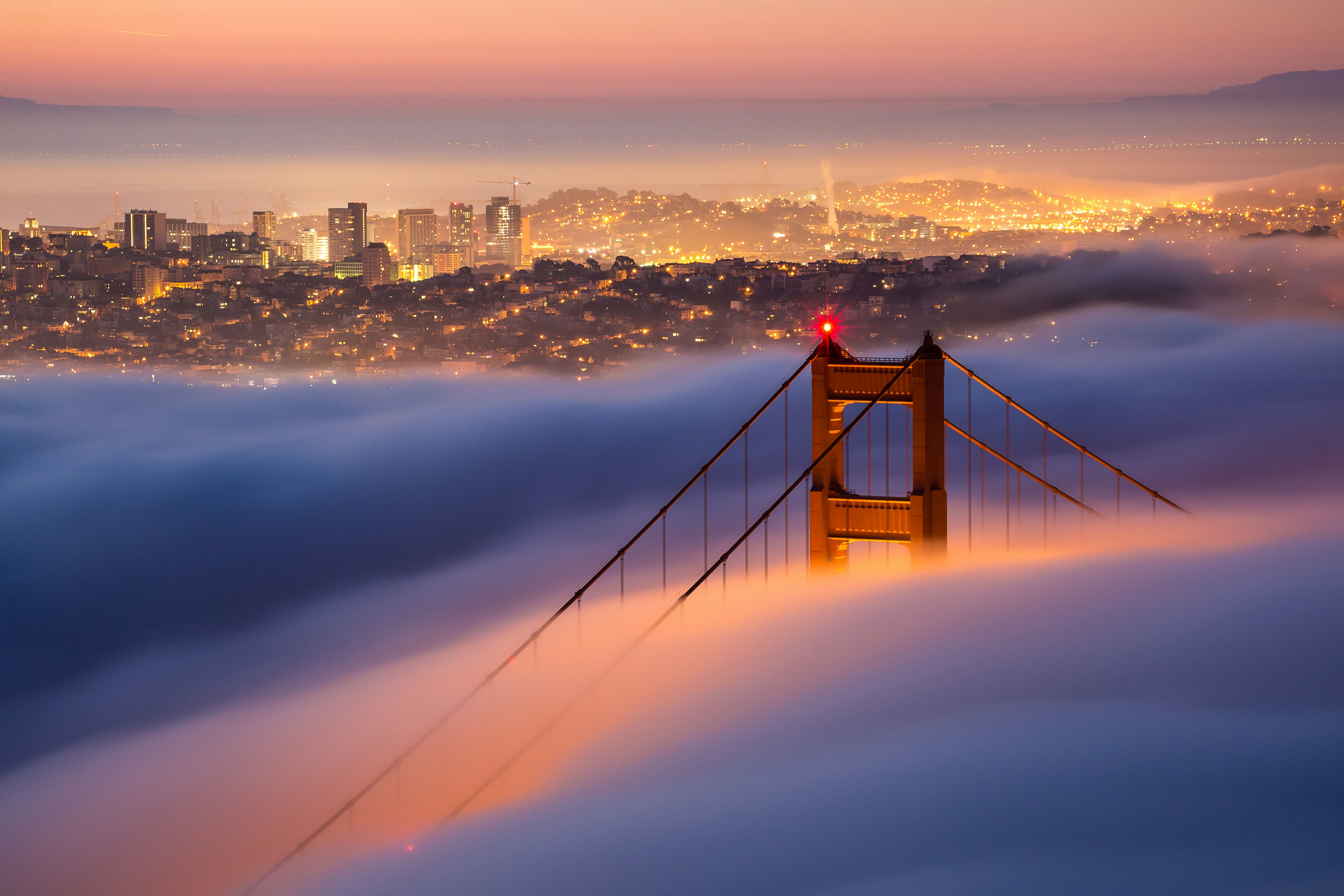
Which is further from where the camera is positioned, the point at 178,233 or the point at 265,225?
the point at 265,225

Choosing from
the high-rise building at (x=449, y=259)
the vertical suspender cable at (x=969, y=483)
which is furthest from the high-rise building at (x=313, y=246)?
the vertical suspender cable at (x=969, y=483)

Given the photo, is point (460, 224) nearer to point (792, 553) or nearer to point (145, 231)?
point (145, 231)

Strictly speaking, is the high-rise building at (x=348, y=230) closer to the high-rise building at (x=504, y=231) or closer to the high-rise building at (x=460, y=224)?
the high-rise building at (x=460, y=224)

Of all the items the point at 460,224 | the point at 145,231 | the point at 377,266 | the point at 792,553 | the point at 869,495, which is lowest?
the point at 792,553

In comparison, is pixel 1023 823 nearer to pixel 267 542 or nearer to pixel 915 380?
pixel 915 380

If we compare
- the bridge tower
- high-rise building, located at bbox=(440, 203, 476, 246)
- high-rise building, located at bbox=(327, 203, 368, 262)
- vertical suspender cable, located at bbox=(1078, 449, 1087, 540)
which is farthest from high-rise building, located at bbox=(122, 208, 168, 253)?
the bridge tower

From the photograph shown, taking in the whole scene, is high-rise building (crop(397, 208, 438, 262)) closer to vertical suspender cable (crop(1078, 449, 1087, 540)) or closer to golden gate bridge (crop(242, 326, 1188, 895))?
vertical suspender cable (crop(1078, 449, 1087, 540))

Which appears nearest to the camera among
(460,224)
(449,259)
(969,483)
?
(969,483)

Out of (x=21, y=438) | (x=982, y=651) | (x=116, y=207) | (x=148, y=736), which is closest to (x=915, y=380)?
(x=982, y=651)

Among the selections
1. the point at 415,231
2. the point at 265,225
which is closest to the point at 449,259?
the point at 415,231
